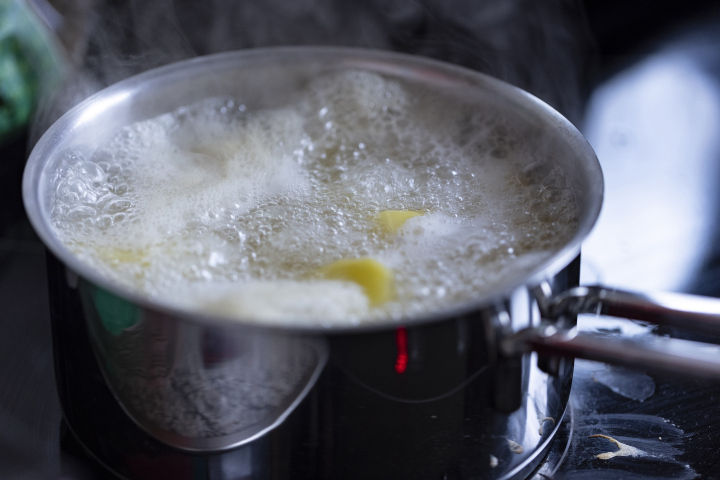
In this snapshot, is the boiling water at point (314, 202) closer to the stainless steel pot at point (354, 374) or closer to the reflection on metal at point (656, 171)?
the stainless steel pot at point (354, 374)

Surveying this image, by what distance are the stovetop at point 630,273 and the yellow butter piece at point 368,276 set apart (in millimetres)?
287

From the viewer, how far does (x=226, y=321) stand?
1.72ft

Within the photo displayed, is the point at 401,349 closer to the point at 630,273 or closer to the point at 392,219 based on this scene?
the point at 392,219

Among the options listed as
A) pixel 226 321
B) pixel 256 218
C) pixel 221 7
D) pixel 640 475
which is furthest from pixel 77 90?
pixel 640 475

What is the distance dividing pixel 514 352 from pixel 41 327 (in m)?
0.68

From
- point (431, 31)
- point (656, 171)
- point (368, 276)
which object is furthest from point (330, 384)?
point (431, 31)

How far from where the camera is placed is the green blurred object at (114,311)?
0.57m

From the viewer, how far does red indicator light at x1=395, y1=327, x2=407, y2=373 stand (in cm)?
54

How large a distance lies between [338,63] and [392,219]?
36cm

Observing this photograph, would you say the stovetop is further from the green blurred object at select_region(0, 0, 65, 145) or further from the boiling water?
the boiling water

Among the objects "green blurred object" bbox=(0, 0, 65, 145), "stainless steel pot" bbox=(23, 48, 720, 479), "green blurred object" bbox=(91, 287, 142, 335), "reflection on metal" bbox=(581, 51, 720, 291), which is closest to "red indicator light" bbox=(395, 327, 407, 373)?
"stainless steel pot" bbox=(23, 48, 720, 479)

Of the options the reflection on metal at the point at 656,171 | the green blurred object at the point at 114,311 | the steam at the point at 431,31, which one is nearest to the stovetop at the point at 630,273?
the reflection on metal at the point at 656,171

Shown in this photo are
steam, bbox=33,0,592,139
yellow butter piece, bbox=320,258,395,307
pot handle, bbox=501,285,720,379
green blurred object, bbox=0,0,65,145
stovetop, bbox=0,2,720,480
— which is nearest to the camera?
pot handle, bbox=501,285,720,379

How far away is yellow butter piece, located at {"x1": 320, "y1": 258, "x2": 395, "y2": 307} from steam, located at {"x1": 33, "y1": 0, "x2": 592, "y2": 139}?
82 centimetres
